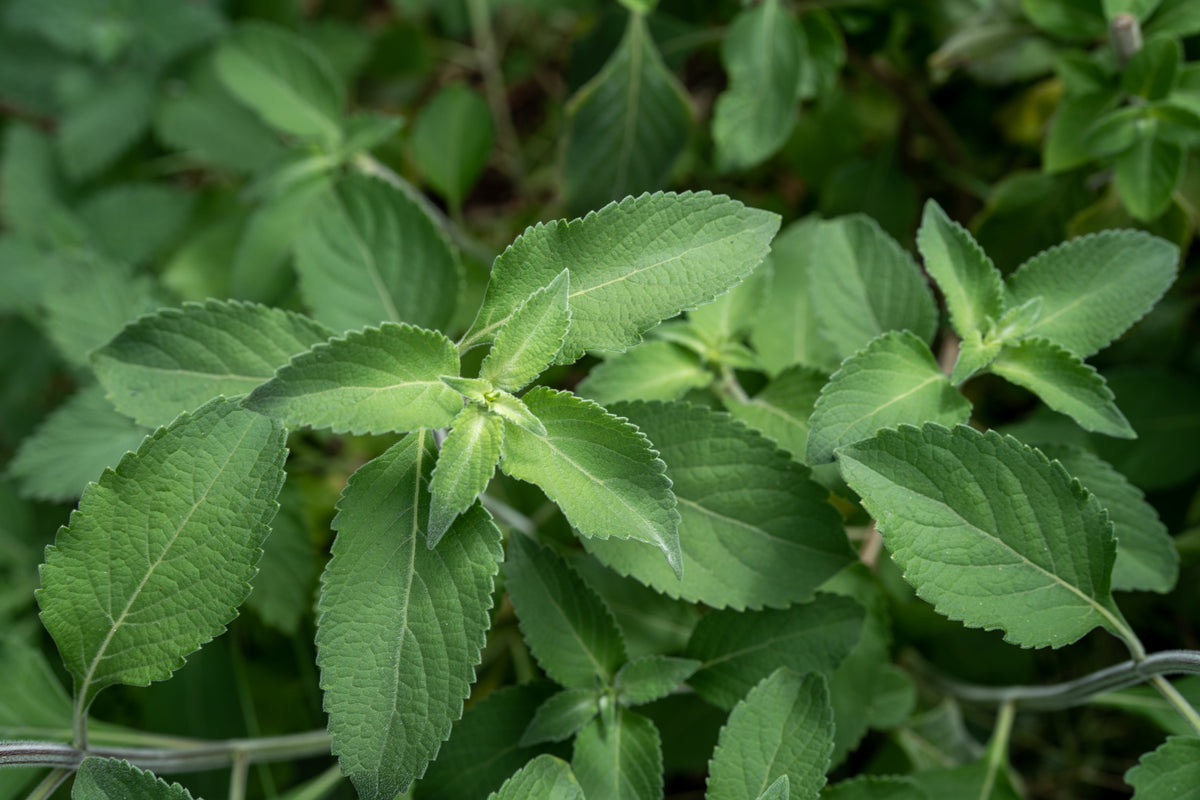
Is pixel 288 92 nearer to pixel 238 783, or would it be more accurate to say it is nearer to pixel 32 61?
Result: pixel 32 61

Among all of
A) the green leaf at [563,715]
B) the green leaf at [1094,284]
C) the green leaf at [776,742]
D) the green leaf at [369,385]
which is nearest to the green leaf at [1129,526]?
the green leaf at [1094,284]

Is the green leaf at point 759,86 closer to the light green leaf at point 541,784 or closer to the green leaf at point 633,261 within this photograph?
the green leaf at point 633,261

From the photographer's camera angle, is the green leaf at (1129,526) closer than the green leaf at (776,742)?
No

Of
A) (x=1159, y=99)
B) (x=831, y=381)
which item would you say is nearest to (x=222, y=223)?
(x=831, y=381)

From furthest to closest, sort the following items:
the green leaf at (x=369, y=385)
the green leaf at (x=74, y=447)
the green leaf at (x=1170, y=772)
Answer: the green leaf at (x=74, y=447) → the green leaf at (x=1170, y=772) → the green leaf at (x=369, y=385)

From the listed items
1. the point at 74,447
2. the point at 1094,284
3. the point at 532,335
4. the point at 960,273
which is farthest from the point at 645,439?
the point at 74,447

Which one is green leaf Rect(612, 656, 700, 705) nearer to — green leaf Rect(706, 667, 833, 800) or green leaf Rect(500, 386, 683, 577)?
green leaf Rect(706, 667, 833, 800)
